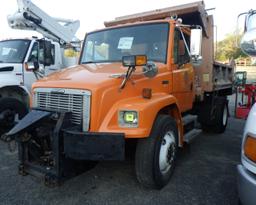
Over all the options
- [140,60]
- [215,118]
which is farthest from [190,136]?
[215,118]

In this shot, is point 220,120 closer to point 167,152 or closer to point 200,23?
point 200,23

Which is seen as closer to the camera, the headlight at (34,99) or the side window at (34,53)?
the headlight at (34,99)

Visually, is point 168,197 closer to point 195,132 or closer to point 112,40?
point 195,132

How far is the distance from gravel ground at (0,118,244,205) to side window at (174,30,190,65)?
1750 millimetres

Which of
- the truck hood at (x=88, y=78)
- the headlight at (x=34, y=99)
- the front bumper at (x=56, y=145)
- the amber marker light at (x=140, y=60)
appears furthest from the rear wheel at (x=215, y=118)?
the headlight at (x=34, y=99)

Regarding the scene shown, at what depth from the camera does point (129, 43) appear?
4.48 m

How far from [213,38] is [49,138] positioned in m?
4.18

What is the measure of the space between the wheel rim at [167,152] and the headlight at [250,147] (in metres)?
1.47

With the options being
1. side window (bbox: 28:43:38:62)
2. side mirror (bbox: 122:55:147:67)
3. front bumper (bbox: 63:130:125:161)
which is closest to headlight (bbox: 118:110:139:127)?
front bumper (bbox: 63:130:125:161)

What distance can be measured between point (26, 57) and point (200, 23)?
4094 mm

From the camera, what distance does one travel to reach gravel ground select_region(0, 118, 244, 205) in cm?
341

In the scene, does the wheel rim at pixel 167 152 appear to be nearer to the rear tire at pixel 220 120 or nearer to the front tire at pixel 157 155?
the front tire at pixel 157 155

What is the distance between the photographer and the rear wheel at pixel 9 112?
5.59 m

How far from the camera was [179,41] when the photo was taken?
454cm
